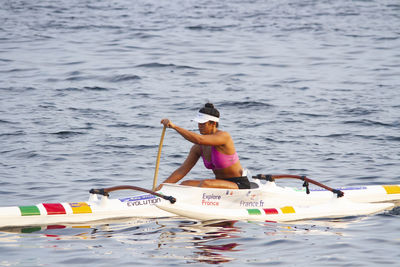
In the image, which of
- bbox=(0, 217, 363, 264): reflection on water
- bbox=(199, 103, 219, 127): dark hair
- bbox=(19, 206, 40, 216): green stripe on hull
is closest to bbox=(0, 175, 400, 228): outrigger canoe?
bbox=(19, 206, 40, 216): green stripe on hull

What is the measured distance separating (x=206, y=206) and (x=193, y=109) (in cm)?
1068

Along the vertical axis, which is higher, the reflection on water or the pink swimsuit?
the pink swimsuit

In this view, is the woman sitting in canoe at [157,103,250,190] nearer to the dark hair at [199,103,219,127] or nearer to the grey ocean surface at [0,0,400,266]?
the dark hair at [199,103,219,127]

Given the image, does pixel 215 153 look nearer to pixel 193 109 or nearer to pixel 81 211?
pixel 81 211

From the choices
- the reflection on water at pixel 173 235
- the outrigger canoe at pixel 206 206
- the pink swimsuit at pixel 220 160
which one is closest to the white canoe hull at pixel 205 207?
the outrigger canoe at pixel 206 206

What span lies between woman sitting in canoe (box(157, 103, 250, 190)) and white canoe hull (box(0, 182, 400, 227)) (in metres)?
0.17

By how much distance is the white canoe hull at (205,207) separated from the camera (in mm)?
10305

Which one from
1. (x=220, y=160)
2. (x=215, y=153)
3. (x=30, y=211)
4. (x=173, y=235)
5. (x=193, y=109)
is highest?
(x=215, y=153)

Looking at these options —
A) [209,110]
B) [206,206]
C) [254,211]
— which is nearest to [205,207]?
[206,206]

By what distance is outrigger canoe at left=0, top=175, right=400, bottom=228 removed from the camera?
33.8 ft

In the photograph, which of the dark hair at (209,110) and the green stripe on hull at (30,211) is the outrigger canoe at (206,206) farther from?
the dark hair at (209,110)

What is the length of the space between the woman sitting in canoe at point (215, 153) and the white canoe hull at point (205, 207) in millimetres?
172

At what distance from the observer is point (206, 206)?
35.3 feet

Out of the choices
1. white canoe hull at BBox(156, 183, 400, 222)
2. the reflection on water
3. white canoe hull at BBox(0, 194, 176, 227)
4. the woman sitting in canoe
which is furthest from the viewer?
the woman sitting in canoe
